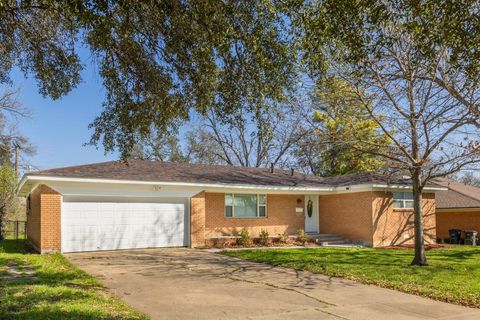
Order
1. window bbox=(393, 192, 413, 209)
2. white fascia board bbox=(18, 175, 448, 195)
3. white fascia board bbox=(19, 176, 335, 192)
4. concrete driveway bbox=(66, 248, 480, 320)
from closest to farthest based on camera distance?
concrete driveway bbox=(66, 248, 480, 320), white fascia board bbox=(19, 176, 335, 192), white fascia board bbox=(18, 175, 448, 195), window bbox=(393, 192, 413, 209)

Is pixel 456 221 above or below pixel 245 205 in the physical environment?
below

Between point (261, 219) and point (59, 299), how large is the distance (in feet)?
52.5

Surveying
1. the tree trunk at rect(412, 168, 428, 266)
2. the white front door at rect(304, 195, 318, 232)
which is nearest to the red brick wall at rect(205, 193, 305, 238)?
the white front door at rect(304, 195, 318, 232)

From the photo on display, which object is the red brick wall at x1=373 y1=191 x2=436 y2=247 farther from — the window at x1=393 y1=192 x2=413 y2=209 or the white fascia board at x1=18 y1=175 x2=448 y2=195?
the white fascia board at x1=18 y1=175 x2=448 y2=195

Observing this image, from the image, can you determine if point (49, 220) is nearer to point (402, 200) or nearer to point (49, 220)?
point (49, 220)

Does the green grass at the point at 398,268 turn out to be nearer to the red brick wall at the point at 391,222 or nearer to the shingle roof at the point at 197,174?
the red brick wall at the point at 391,222

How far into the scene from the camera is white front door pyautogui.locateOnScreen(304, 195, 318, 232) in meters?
25.5

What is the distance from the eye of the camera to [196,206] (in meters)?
21.0

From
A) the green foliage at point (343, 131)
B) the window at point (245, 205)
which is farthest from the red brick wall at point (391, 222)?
the green foliage at point (343, 131)

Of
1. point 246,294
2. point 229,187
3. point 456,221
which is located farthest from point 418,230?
point 456,221

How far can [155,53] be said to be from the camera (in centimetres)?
912

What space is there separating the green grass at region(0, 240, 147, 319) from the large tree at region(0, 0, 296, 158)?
10.0 ft

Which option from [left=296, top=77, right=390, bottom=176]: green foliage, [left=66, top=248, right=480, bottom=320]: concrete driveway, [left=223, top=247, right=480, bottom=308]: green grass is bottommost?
[left=223, top=247, right=480, bottom=308]: green grass

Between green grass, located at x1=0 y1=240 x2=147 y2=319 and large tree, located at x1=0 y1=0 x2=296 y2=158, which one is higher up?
large tree, located at x1=0 y1=0 x2=296 y2=158
